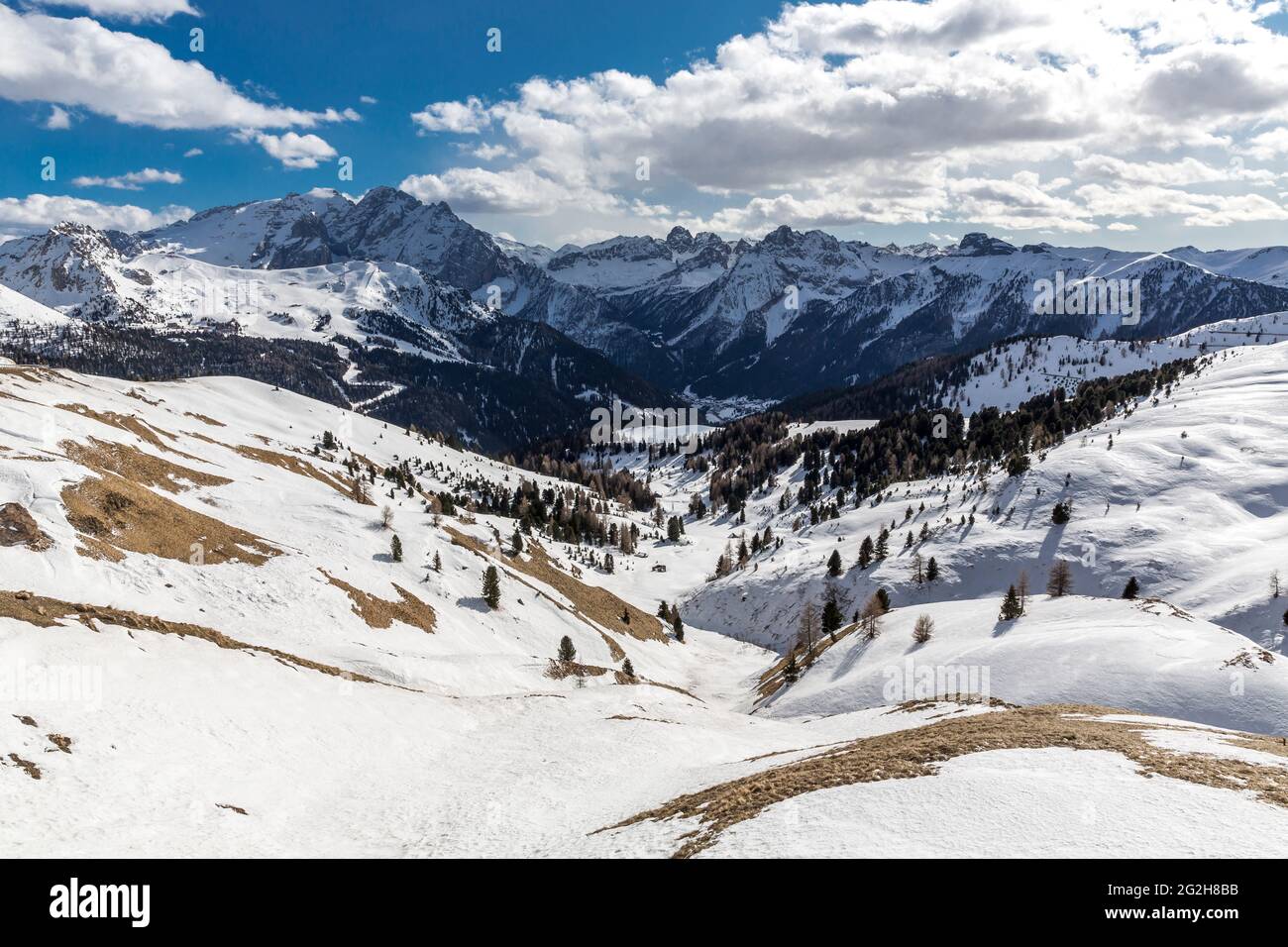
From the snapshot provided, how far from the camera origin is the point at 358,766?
1223 inches

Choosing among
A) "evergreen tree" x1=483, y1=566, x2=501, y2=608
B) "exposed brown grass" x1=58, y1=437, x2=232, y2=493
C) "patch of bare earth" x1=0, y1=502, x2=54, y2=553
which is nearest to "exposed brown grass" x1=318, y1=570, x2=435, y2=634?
"evergreen tree" x1=483, y1=566, x2=501, y2=608

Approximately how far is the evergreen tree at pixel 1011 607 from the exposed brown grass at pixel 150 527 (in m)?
77.9

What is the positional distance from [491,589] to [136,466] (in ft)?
144

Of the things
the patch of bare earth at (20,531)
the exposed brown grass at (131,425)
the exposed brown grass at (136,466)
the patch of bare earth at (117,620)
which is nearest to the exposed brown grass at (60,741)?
the patch of bare earth at (117,620)

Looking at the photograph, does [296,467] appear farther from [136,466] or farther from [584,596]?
[584,596]

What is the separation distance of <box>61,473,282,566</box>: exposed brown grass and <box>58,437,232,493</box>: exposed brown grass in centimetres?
1177

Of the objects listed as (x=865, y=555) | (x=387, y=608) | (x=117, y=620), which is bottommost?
(x=865, y=555)

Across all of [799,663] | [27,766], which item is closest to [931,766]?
[27,766]

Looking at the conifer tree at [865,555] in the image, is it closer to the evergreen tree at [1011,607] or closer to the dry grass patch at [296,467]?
the evergreen tree at [1011,607]

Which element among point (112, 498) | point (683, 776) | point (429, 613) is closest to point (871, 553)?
point (429, 613)

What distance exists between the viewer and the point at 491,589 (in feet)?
254

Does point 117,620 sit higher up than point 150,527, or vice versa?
point 150,527

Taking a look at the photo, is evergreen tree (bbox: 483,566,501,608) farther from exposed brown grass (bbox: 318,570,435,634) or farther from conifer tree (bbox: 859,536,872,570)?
conifer tree (bbox: 859,536,872,570)
